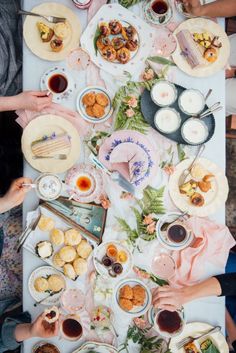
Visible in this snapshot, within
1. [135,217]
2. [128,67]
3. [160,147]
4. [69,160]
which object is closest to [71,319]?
[135,217]

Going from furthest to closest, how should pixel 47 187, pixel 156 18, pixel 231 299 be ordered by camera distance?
pixel 231 299, pixel 156 18, pixel 47 187

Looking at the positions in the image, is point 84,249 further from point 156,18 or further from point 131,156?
point 156,18

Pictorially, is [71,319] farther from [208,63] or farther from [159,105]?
[208,63]

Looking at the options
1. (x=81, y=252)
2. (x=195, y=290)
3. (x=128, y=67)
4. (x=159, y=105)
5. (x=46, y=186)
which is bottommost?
(x=195, y=290)

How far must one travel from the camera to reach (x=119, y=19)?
237 cm

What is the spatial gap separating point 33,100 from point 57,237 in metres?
0.68

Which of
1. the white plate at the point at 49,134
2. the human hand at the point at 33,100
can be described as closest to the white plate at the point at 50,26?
the human hand at the point at 33,100

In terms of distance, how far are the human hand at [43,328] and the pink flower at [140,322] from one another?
392 millimetres

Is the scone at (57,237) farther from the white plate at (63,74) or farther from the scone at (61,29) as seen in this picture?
the scone at (61,29)

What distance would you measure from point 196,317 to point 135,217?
1.96ft

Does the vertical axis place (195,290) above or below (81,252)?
below

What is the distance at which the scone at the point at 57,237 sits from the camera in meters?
2.26

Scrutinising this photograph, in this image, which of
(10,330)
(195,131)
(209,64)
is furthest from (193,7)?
(10,330)

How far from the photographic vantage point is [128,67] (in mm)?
2361
